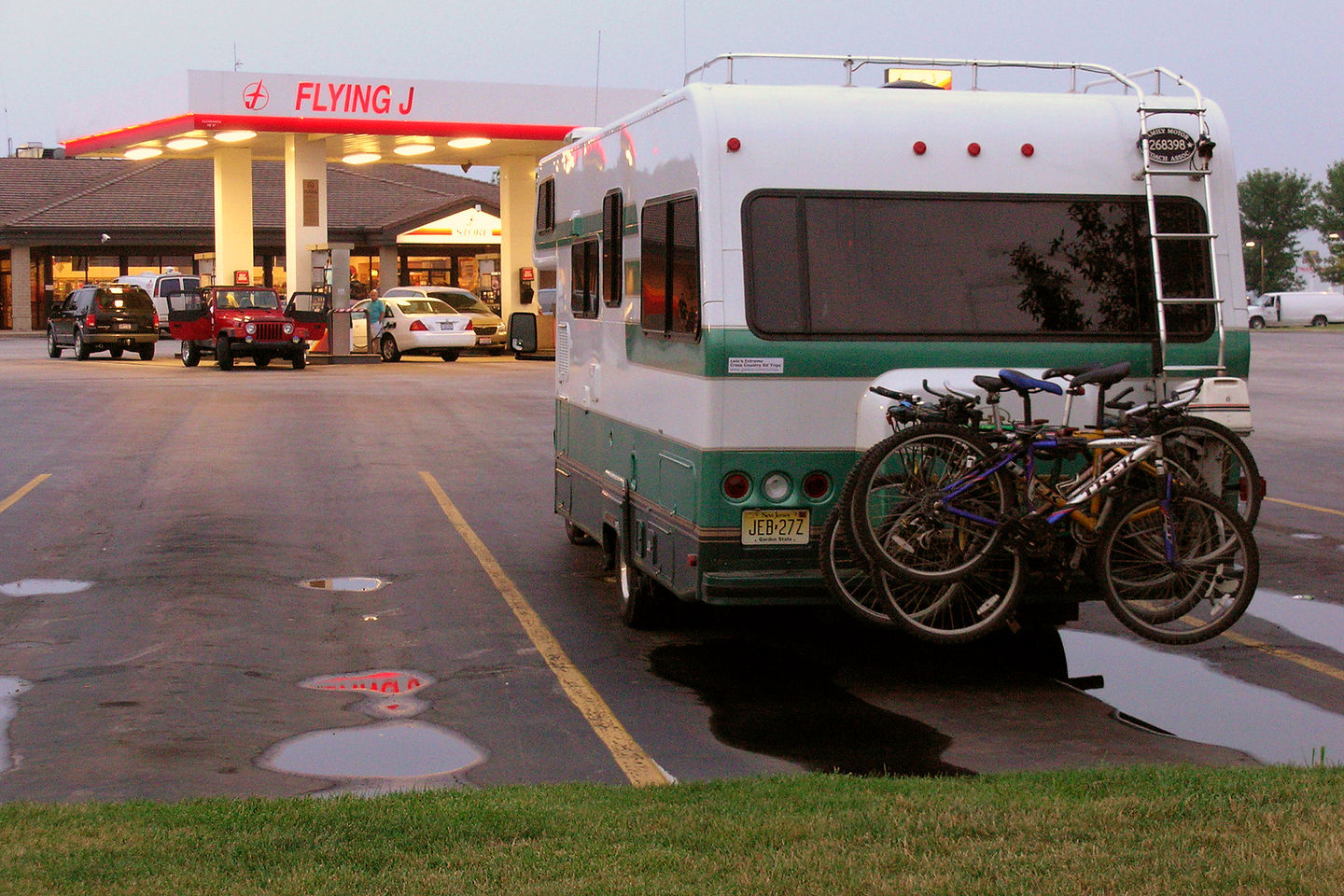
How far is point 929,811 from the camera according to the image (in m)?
5.61

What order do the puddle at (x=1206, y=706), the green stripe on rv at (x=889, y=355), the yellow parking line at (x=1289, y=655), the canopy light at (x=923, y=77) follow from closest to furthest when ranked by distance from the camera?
the puddle at (x=1206, y=706) → the green stripe on rv at (x=889, y=355) → the yellow parking line at (x=1289, y=655) → the canopy light at (x=923, y=77)

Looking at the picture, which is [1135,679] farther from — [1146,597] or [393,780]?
[393,780]

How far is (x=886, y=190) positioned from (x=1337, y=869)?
416 cm

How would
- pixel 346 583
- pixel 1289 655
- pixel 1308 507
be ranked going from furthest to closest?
pixel 1308 507 < pixel 346 583 < pixel 1289 655

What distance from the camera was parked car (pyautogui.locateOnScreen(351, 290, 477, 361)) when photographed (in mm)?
40406

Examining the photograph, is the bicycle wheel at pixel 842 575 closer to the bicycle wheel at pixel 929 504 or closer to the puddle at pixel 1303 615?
the bicycle wheel at pixel 929 504

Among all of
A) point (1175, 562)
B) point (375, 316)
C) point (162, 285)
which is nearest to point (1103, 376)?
point (1175, 562)

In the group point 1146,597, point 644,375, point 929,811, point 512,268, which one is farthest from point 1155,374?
point 512,268

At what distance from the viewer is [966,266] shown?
26.7 feet

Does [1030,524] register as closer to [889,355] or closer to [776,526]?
[889,355]

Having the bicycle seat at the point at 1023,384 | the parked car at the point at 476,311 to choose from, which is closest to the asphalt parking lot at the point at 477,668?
the bicycle seat at the point at 1023,384

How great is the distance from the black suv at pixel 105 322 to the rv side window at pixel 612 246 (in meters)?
33.6

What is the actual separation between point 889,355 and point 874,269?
0.43 metres

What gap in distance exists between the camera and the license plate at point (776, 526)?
794 centimetres
